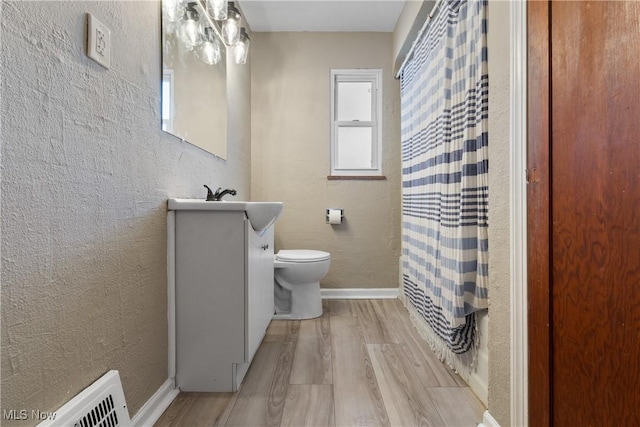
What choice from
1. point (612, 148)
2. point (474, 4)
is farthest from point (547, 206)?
point (474, 4)

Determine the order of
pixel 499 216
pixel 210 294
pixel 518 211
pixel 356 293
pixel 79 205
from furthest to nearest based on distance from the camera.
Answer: pixel 356 293 < pixel 210 294 < pixel 499 216 < pixel 518 211 < pixel 79 205

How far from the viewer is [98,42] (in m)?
0.93

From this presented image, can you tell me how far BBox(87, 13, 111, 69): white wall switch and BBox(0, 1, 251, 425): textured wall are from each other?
0.06ft

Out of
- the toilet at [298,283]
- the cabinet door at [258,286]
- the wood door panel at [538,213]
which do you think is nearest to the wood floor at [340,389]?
the cabinet door at [258,286]

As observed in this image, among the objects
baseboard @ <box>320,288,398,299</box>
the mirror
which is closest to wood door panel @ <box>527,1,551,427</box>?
the mirror

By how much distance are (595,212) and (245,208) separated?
1.15m

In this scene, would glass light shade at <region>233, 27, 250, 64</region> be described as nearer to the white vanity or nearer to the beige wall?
the beige wall

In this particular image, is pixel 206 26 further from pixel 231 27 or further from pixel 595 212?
pixel 595 212

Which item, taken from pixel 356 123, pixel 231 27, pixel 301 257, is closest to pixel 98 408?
pixel 301 257

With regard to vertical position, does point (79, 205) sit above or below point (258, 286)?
above

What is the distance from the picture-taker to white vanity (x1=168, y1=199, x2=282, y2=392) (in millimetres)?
1376

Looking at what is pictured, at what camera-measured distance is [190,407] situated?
4.23 feet

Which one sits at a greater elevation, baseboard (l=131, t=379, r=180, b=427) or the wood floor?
baseboard (l=131, t=379, r=180, b=427)

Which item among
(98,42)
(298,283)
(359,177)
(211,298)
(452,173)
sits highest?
(98,42)
